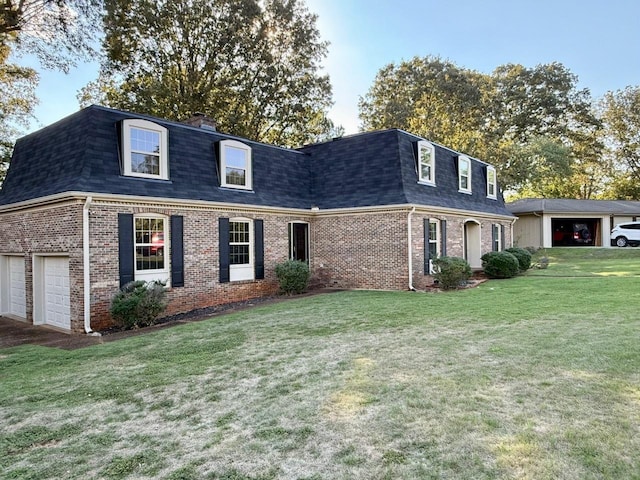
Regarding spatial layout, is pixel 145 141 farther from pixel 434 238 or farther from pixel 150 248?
pixel 434 238

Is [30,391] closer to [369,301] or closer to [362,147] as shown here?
[369,301]

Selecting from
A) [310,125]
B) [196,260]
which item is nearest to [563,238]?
[310,125]

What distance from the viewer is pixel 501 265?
16125 millimetres

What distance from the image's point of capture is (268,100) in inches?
984

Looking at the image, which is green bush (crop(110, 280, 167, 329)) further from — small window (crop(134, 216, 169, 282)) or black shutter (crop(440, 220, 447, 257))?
black shutter (crop(440, 220, 447, 257))

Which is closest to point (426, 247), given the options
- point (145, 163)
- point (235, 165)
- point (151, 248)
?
point (235, 165)

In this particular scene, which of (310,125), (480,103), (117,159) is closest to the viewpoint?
(117,159)

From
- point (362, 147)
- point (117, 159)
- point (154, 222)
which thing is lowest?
point (154, 222)

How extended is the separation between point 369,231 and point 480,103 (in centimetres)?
2346

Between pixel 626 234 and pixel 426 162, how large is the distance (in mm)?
20524

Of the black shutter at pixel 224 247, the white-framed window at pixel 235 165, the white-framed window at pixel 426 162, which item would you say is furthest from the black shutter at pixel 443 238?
Result: the black shutter at pixel 224 247

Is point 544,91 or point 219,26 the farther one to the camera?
point 544,91

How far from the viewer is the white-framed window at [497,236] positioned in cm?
2012

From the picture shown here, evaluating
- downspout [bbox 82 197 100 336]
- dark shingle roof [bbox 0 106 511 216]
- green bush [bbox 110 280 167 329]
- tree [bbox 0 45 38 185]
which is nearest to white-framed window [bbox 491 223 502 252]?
dark shingle roof [bbox 0 106 511 216]
